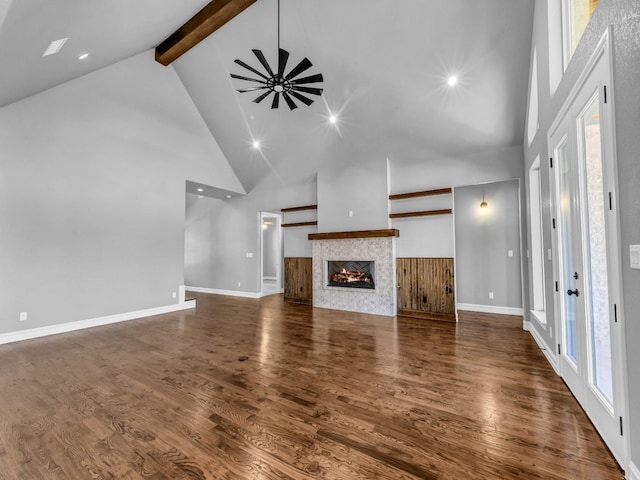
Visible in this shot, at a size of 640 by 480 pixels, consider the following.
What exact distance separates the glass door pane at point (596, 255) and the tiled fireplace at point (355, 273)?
3.63m

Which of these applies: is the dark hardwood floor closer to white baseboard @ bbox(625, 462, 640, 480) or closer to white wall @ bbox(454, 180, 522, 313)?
white baseboard @ bbox(625, 462, 640, 480)

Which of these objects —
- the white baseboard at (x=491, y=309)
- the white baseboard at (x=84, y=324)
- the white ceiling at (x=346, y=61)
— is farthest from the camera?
the white baseboard at (x=491, y=309)

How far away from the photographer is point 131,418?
2193mm

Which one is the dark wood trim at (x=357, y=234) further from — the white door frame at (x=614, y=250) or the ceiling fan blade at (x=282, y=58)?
the white door frame at (x=614, y=250)

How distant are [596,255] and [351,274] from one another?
4510 mm

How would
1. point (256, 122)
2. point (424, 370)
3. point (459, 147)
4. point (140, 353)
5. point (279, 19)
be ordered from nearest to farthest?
point (424, 370) < point (140, 353) < point (279, 19) < point (459, 147) < point (256, 122)

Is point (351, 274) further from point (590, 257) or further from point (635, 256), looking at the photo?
point (635, 256)

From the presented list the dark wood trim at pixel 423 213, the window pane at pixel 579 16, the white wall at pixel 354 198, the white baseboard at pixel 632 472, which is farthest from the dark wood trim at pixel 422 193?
the white baseboard at pixel 632 472

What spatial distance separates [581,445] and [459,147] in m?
4.56

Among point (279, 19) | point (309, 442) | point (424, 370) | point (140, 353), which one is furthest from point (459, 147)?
point (140, 353)

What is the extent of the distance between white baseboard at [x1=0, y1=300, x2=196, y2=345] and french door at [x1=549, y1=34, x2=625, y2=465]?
258 inches

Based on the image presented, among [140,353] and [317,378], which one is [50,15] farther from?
[317,378]

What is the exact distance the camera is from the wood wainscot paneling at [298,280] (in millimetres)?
7039

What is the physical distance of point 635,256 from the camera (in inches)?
55.7
